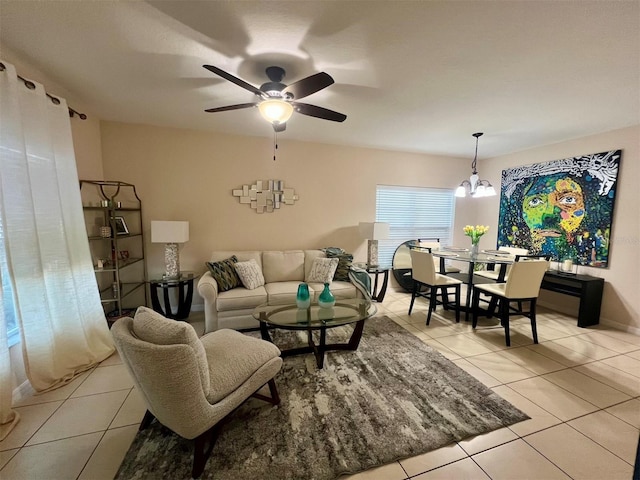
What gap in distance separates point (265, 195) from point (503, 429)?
3536 millimetres

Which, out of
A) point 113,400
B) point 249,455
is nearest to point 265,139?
point 113,400

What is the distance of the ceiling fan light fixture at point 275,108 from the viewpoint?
191 cm

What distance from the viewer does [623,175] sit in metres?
3.20

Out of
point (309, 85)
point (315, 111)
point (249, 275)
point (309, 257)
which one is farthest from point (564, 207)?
point (249, 275)

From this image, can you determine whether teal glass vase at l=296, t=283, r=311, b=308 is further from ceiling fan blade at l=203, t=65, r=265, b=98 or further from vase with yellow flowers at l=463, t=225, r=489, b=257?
vase with yellow flowers at l=463, t=225, r=489, b=257

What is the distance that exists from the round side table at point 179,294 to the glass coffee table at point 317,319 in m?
1.30

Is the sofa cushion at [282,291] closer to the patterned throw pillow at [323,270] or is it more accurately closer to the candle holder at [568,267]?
the patterned throw pillow at [323,270]

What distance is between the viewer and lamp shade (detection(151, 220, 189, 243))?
314 centimetres

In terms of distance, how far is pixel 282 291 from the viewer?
10.6ft

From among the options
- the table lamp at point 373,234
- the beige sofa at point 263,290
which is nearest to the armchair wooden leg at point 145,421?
the beige sofa at point 263,290

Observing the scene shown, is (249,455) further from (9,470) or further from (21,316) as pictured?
(21,316)

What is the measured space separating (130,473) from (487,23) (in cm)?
319

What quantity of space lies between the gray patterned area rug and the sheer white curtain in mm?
1129

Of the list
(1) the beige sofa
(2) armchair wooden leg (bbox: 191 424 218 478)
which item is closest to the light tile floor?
(2) armchair wooden leg (bbox: 191 424 218 478)
